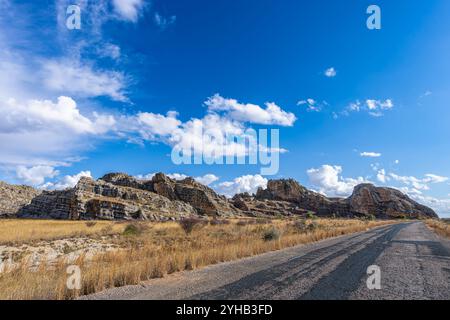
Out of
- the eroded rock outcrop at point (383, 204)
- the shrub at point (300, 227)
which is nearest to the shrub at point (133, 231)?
the shrub at point (300, 227)

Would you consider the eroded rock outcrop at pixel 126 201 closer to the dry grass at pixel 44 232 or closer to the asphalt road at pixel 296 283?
the dry grass at pixel 44 232

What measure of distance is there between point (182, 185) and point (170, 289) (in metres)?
109

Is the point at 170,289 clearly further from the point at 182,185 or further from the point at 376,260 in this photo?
the point at 182,185

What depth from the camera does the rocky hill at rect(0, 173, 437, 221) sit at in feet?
226

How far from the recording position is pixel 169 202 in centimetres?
9375

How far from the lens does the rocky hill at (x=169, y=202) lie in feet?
226

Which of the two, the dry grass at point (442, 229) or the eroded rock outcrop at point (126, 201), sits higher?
the eroded rock outcrop at point (126, 201)

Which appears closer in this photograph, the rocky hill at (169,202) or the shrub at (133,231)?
the shrub at (133,231)

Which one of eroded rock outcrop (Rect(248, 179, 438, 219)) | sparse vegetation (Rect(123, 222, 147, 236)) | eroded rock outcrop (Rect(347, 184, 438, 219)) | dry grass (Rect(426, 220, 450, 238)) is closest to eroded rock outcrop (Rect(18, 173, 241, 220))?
sparse vegetation (Rect(123, 222, 147, 236))

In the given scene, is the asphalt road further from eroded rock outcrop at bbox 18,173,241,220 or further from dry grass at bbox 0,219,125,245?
eroded rock outcrop at bbox 18,173,241,220

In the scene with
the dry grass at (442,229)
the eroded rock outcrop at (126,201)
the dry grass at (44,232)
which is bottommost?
the dry grass at (44,232)

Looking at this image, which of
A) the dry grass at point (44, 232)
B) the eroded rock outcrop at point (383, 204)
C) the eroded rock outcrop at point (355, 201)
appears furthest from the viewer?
the eroded rock outcrop at point (383, 204)

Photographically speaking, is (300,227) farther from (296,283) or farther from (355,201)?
(355,201)

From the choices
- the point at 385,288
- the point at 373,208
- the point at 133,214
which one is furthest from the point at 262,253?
the point at 373,208
